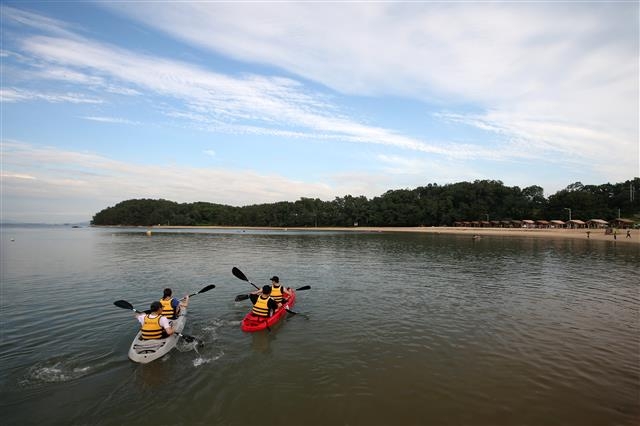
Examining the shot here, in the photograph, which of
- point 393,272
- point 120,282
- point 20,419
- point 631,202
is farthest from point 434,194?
point 20,419

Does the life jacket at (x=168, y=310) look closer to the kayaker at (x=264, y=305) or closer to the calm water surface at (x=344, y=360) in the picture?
the calm water surface at (x=344, y=360)

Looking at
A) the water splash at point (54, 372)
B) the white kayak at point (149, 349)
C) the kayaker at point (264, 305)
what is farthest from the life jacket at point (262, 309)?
the water splash at point (54, 372)

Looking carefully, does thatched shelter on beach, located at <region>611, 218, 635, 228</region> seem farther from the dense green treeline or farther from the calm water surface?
the calm water surface

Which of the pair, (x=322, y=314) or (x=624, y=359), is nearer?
(x=624, y=359)

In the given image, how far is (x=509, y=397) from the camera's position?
26.7 ft

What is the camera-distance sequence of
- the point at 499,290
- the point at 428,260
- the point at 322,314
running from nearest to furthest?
the point at 322,314 → the point at 499,290 → the point at 428,260

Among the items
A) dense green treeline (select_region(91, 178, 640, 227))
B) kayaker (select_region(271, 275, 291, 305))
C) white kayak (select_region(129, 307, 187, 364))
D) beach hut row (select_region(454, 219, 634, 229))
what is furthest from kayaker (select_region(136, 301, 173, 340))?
dense green treeline (select_region(91, 178, 640, 227))

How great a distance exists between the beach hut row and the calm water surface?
272 feet

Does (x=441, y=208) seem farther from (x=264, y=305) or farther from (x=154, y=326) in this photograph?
(x=154, y=326)

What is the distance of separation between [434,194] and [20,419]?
135 m

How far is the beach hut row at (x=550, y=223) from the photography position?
85.6 metres

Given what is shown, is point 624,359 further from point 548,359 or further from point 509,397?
point 509,397

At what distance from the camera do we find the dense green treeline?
101500 millimetres

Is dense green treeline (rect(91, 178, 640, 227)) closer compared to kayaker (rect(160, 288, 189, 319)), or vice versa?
kayaker (rect(160, 288, 189, 319))
